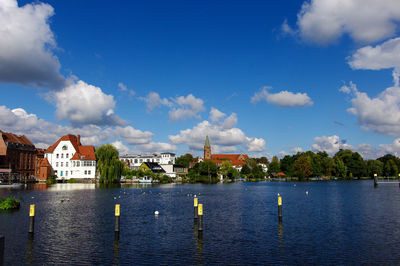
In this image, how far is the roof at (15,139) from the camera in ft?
374

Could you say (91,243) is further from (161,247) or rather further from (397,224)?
(397,224)

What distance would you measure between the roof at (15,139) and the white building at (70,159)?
1036 cm

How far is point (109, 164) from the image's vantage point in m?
106

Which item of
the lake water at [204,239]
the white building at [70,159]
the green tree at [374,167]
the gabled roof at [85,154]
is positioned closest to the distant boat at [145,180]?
the white building at [70,159]

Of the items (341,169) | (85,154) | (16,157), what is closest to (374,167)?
(341,169)

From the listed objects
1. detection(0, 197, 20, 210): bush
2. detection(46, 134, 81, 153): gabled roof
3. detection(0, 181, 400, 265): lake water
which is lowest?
detection(0, 181, 400, 265): lake water

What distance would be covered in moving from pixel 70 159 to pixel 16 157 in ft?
58.7

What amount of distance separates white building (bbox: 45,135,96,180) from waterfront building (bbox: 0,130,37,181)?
852cm

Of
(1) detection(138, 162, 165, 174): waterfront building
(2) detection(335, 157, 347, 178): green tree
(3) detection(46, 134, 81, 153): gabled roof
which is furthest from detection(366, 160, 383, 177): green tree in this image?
(3) detection(46, 134, 81, 153): gabled roof

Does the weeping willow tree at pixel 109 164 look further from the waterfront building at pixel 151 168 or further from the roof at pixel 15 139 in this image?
the roof at pixel 15 139

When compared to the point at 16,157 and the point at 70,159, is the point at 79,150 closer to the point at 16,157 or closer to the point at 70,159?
the point at 70,159

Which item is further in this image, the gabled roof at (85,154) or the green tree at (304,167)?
the green tree at (304,167)

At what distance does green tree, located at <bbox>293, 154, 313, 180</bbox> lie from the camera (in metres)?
165

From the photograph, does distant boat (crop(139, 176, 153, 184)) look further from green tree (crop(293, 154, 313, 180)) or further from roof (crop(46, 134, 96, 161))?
green tree (crop(293, 154, 313, 180))
